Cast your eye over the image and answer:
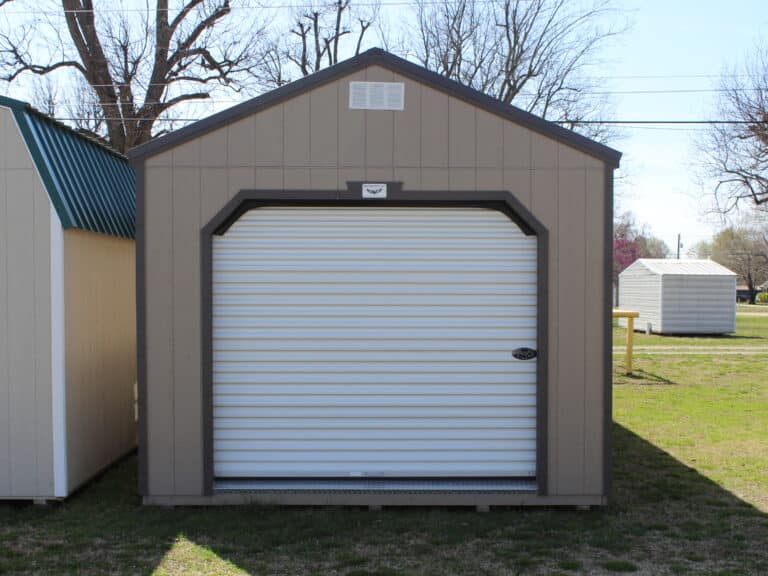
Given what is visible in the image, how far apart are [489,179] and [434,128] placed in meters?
0.56

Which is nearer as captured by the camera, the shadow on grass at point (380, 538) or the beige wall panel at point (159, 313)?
the shadow on grass at point (380, 538)

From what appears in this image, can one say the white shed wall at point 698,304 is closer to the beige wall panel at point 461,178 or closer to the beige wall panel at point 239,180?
the beige wall panel at point 461,178

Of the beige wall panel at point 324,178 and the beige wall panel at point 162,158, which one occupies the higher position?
the beige wall panel at point 162,158

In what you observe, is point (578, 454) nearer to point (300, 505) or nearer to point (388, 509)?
point (388, 509)

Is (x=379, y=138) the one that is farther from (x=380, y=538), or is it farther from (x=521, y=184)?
(x=380, y=538)

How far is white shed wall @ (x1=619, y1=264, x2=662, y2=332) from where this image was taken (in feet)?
73.3

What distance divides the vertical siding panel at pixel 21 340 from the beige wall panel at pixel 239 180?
59.7 inches

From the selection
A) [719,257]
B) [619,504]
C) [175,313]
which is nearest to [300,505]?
[175,313]

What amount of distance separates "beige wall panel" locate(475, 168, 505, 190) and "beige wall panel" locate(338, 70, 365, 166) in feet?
2.91

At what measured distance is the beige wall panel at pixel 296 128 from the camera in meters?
5.90

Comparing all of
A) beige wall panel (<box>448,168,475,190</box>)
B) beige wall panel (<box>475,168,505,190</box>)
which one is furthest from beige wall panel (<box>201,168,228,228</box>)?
beige wall panel (<box>475,168,505,190</box>)

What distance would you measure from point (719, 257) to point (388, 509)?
64461mm

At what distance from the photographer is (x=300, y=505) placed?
5.98m

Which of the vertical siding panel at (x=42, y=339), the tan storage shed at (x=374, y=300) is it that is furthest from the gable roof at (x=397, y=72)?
the vertical siding panel at (x=42, y=339)
